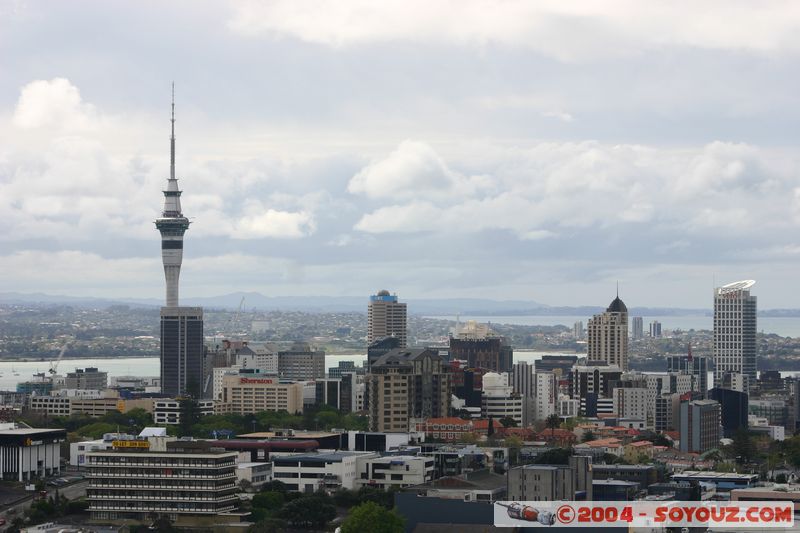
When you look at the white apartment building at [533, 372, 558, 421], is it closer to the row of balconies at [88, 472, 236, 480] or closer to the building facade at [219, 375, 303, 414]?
the building facade at [219, 375, 303, 414]

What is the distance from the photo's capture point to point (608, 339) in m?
171

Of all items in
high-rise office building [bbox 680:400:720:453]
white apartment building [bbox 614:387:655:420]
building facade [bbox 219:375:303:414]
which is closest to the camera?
high-rise office building [bbox 680:400:720:453]

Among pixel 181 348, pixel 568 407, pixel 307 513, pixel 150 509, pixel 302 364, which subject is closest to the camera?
pixel 307 513

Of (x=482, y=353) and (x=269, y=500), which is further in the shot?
(x=482, y=353)

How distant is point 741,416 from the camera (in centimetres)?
12388

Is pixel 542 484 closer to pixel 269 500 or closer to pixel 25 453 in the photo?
pixel 269 500

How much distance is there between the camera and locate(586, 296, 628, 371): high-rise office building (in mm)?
169750

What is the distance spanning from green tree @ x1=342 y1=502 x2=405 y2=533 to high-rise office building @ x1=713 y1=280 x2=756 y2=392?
133 m

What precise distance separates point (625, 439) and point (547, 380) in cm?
Answer: 3532

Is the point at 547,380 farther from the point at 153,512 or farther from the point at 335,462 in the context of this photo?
the point at 153,512

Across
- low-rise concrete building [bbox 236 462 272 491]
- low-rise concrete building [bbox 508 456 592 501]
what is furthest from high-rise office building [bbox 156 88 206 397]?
low-rise concrete building [bbox 508 456 592 501]

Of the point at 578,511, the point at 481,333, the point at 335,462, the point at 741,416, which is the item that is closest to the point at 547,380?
the point at 741,416

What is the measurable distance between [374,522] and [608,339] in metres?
117

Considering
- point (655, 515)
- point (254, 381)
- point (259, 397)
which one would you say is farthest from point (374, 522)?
point (254, 381)
